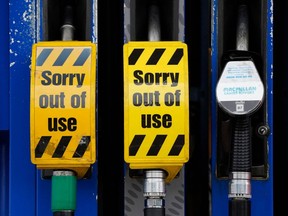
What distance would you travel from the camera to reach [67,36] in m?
1.36

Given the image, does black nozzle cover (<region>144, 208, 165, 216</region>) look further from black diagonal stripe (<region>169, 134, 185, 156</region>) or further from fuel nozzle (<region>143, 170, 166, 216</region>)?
black diagonal stripe (<region>169, 134, 185, 156</region>)

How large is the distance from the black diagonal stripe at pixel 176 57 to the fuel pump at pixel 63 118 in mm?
147

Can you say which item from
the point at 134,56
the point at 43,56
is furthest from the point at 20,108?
the point at 134,56

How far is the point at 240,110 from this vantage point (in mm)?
1270

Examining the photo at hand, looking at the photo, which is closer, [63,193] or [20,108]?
[63,193]

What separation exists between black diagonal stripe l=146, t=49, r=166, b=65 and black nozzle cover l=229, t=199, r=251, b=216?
30 cm

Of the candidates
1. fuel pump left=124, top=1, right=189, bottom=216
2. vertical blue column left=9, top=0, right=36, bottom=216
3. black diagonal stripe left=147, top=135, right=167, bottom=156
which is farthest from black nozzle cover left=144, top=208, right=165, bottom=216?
vertical blue column left=9, top=0, right=36, bottom=216

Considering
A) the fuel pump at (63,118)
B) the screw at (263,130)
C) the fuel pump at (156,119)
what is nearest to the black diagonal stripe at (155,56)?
the fuel pump at (156,119)

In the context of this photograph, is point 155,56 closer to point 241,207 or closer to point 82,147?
point 82,147

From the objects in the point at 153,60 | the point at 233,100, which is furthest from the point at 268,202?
the point at 153,60

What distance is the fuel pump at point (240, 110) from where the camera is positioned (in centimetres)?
127

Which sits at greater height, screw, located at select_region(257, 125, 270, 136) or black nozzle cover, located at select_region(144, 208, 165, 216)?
screw, located at select_region(257, 125, 270, 136)

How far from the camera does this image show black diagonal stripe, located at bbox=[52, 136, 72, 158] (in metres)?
1.25

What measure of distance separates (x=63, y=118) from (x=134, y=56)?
6.9 inches
